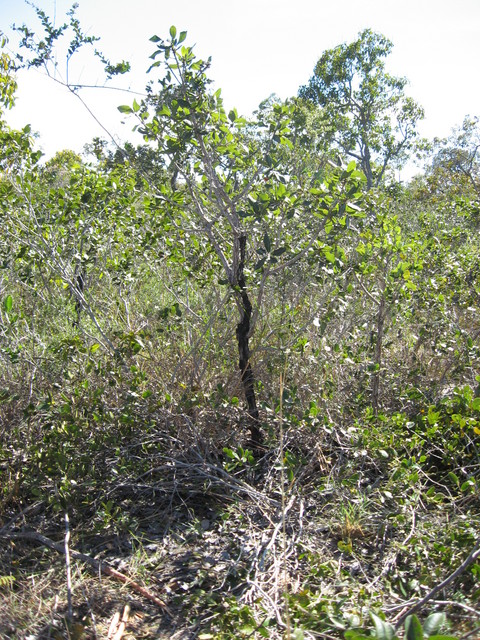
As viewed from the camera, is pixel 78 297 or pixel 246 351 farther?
pixel 78 297

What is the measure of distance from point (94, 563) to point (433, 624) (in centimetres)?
157

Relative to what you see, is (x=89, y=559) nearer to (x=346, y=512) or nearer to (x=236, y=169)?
(x=346, y=512)

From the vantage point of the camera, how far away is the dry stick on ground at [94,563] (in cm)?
225

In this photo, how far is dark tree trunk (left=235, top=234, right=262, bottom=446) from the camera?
303 cm

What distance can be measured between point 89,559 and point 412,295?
2.65m

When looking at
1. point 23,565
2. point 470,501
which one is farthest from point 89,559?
point 470,501

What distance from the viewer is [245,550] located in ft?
8.05

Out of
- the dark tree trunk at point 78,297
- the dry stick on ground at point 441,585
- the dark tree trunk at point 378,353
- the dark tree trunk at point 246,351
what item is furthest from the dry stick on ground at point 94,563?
the dark tree trunk at point 378,353

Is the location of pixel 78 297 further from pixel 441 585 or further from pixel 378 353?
pixel 441 585

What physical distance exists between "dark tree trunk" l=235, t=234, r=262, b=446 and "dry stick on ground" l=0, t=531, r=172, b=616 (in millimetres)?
1049

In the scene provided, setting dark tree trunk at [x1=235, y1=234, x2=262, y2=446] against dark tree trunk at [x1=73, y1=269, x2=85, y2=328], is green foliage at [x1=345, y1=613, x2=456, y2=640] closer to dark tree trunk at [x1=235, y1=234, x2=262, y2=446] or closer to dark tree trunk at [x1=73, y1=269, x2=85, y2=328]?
dark tree trunk at [x1=235, y1=234, x2=262, y2=446]

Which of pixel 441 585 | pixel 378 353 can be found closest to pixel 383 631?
pixel 441 585

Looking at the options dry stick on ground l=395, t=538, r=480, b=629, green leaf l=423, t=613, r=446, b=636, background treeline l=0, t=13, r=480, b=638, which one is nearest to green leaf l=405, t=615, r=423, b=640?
green leaf l=423, t=613, r=446, b=636

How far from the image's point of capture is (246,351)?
3102mm
